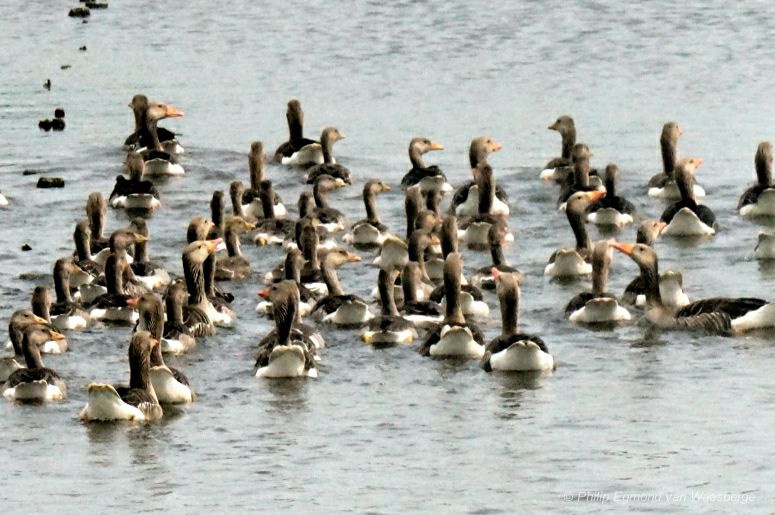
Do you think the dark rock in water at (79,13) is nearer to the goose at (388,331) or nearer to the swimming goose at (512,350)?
the goose at (388,331)

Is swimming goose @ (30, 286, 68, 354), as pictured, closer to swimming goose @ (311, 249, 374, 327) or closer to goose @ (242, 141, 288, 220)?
swimming goose @ (311, 249, 374, 327)

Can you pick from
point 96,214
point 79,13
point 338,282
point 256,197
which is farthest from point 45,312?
point 79,13

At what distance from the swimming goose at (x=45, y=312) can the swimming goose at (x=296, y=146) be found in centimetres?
1515

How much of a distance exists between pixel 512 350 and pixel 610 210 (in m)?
10.9

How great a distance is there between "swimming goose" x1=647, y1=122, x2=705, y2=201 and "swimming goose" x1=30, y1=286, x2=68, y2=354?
14168 millimetres

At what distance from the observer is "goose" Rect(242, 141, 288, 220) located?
36.8 metres

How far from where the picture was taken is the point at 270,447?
2292 cm

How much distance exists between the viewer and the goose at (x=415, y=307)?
92.8 feet

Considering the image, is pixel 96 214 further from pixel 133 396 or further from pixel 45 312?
pixel 133 396

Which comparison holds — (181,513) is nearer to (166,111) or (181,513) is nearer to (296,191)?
(296,191)

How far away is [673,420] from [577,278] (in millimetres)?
7775

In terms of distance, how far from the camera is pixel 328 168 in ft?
131

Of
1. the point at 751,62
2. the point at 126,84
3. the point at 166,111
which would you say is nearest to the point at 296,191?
the point at 166,111

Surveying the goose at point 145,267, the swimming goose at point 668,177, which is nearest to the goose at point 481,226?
the swimming goose at point 668,177
